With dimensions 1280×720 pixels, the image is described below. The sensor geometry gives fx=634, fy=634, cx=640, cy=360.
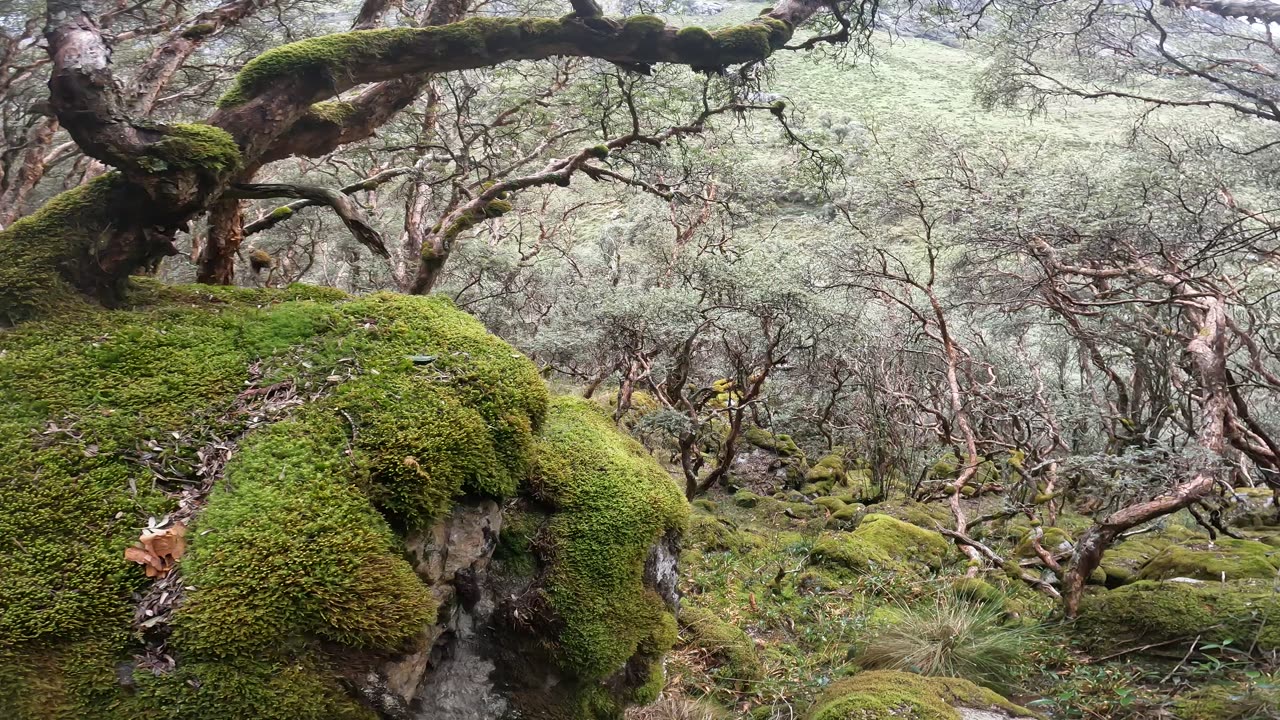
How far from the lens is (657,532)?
4172 mm

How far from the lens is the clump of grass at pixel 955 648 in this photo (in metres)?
5.03

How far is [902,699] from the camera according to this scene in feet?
12.1

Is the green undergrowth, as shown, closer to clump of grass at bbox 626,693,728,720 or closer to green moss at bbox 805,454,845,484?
clump of grass at bbox 626,693,728,720

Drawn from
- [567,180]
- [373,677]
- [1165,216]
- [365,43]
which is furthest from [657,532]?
[1165,216]

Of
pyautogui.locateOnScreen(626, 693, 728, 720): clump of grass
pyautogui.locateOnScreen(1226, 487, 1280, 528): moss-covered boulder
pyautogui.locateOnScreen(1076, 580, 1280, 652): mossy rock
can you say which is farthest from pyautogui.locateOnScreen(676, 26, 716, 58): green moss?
pyautogui.locateOnScreen(1226, 487, 1280, 528): moss-covered boulder

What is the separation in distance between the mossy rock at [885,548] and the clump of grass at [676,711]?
3694 mm

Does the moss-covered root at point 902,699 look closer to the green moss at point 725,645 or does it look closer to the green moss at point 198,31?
the green moss at point 725,645

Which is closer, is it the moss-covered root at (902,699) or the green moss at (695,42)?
the moss-covered root at (902,699)

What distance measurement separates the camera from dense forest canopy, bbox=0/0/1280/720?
4.04 m

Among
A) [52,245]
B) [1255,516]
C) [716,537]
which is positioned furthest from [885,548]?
[52,245]

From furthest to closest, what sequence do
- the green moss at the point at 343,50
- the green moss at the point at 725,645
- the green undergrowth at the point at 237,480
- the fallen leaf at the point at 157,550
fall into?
the green moss at the point at 725,645, the green moss at the point at 343,50, the fallen leaf at the point at 157,550, the green undergrowth at the point at 237,480

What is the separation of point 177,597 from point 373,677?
0.73 m

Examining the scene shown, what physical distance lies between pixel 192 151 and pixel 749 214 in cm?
1383

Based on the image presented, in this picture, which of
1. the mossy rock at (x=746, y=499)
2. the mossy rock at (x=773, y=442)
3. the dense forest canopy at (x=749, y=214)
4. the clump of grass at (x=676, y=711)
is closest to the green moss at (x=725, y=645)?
the clump of grass at (x=676, y=711)
